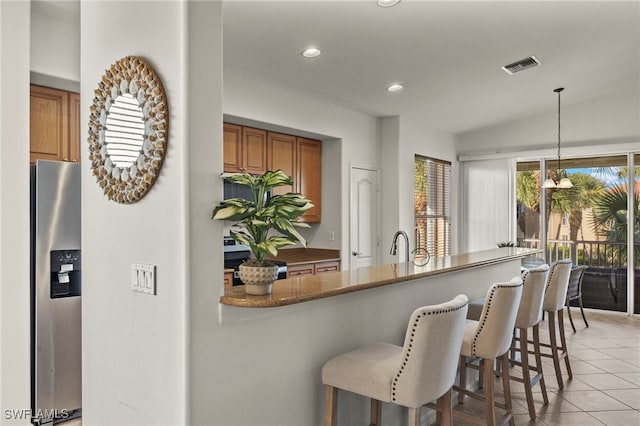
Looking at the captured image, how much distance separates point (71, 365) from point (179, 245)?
1.86 metres

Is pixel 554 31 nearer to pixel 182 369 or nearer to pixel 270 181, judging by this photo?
pixel 270 181

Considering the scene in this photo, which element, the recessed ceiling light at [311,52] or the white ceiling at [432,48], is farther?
the recessed ceiling light at [311,52]

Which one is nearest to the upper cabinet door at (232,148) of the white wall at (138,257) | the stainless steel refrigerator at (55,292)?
the stainless steel refrigerator at (55,292)

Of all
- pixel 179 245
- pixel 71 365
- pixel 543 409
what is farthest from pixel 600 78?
pixel 71 365

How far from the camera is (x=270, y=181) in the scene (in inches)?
74.6

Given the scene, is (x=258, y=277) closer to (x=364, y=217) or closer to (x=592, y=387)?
(x=592, y=387)

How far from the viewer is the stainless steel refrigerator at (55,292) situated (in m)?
2.94

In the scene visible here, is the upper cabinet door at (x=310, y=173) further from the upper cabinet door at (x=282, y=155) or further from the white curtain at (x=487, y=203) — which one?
the white curtain at (x=487, y=203)

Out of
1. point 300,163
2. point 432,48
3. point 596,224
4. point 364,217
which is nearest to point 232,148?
point 300,163

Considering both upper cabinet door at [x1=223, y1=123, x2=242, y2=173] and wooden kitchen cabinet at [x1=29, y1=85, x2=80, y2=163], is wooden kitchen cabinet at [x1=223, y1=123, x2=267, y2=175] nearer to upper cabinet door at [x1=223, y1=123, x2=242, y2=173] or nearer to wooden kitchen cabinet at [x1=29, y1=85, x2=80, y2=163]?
upper cabinet door at [x1=223, y1=123, x2=242, y2=173]

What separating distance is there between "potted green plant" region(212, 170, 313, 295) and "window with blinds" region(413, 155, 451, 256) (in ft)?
16.3

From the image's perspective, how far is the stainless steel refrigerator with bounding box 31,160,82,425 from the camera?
2938 millimetres

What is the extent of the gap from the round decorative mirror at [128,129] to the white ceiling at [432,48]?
126 cm

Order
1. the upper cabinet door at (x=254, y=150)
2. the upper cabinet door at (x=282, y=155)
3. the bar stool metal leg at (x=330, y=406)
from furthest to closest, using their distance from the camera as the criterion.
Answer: the upper cabinet door at (x=282, y=155), the upper cabinet door at (x=254, y=150), the bar stool metal leg at (x=330, y=406)
